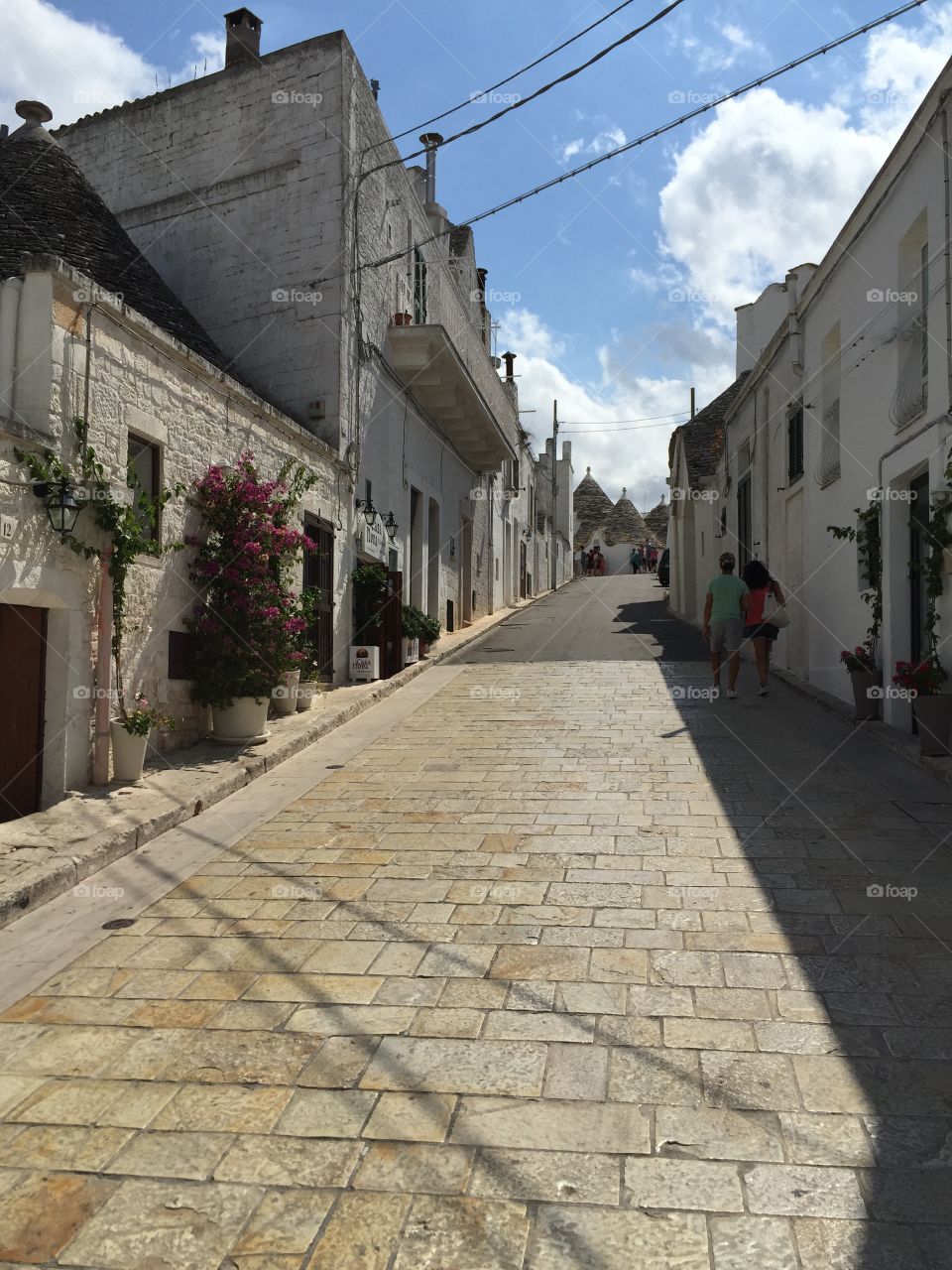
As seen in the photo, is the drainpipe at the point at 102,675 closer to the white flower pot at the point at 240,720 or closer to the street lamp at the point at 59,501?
the street lamp at the point at 59,501

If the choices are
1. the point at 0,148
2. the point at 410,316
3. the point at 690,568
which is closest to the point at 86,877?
the point at 0,148

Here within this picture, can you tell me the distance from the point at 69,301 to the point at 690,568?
22.9m

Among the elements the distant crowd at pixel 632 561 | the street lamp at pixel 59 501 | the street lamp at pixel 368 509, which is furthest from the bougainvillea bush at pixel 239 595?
the distant crowd at pixel 632 561

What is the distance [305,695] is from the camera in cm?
1128

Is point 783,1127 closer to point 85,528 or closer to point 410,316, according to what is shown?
point 85,528

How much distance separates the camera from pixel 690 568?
2812cm

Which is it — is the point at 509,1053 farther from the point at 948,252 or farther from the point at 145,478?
the point at 948,252

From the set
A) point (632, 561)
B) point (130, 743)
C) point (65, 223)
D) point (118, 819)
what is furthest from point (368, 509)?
point (632, 561)

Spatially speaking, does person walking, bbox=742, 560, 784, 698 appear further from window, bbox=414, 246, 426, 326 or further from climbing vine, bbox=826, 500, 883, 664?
window, bbox=414, 246, 426, 326

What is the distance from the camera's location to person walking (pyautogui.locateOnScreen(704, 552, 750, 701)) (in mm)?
11875

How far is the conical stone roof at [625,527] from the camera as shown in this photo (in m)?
64.5

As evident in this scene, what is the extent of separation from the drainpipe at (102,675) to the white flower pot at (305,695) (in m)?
3.86

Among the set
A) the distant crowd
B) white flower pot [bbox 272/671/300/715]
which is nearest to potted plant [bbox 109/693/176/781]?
white flower pot [bbox 272/671/300/715]

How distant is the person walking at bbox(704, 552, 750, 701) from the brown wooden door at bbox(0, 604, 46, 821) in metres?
7.76
